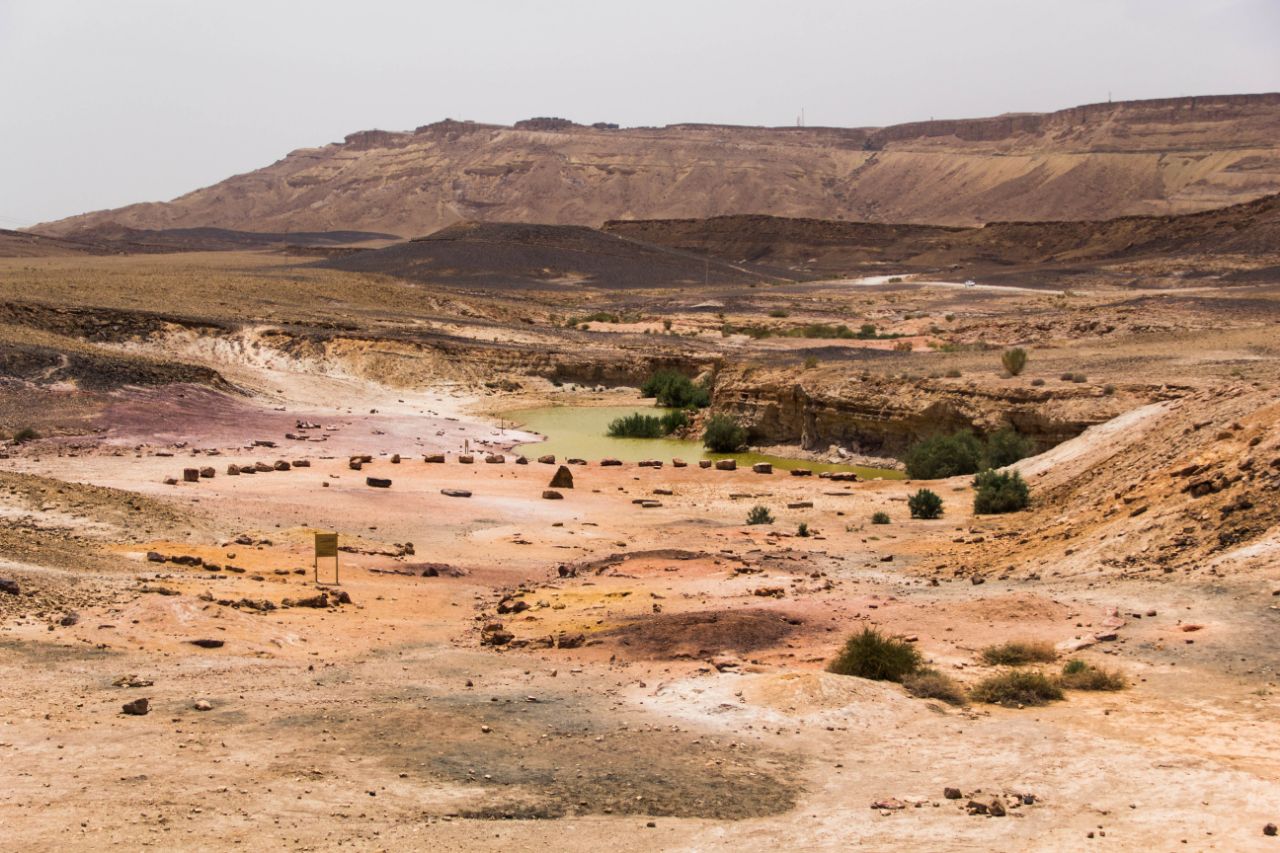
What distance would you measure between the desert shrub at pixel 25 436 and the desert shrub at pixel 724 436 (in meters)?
15.2

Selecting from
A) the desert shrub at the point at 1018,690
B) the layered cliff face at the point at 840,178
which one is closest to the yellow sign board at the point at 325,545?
the desert shrub at the point at 1018,690

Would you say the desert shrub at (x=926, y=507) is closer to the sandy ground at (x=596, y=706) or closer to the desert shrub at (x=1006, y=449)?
the sandy ground at (x=596, y=706)

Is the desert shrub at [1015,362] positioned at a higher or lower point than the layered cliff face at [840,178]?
lower

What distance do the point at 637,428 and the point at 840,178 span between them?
148 m

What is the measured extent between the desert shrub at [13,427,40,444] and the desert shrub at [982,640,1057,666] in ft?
72.1

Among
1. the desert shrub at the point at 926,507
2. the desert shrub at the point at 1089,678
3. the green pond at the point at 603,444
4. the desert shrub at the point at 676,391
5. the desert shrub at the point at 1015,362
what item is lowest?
the green pond at the point at 603,444

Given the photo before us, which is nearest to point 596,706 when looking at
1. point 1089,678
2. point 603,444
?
point 1089,678

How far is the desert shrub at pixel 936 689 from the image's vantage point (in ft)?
36.4

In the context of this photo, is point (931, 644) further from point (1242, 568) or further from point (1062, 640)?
point (1242, 568)

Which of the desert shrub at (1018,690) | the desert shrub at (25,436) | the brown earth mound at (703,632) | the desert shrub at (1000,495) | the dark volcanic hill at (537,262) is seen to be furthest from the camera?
the dark volcanic hill at (537,262)

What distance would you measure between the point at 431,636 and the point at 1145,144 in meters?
159

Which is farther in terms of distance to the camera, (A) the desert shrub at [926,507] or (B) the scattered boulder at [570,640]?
(A) the desert shrub at [926,507]

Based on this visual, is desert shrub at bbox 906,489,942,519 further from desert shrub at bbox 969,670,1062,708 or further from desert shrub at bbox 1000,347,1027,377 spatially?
desert shrub at bbox 1000,347,1027,377

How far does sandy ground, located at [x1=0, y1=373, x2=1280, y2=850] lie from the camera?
8.32 m
